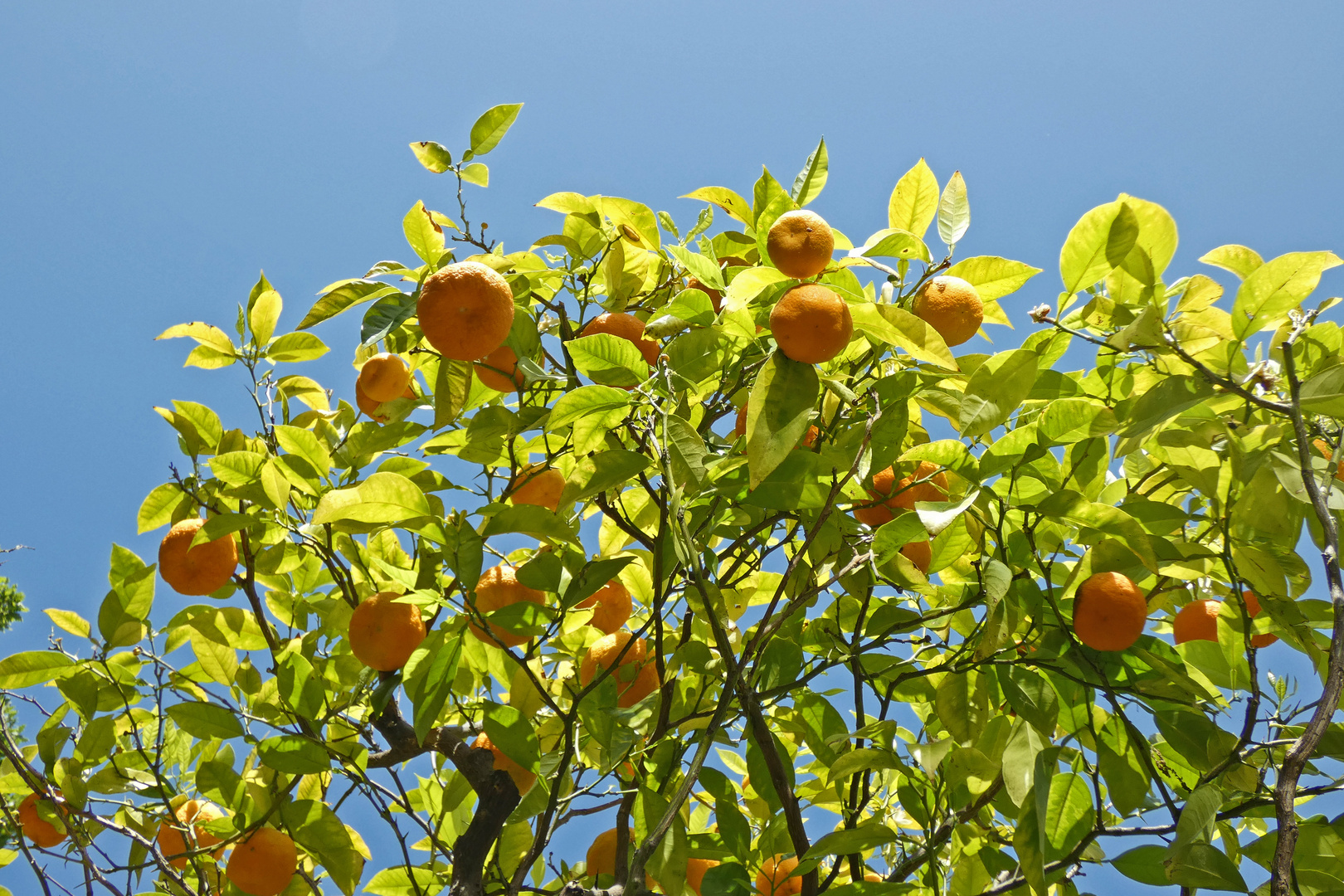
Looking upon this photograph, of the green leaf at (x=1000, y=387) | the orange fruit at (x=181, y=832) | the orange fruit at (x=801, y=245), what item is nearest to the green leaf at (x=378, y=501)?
the orange fruit at (x=801, y=245)

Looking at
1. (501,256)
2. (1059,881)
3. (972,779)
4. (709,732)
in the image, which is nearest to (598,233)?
(501,256)

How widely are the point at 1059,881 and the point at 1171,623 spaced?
53 centimetres

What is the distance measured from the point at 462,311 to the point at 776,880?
3.20 ft

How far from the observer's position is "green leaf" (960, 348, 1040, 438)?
3.15 feet

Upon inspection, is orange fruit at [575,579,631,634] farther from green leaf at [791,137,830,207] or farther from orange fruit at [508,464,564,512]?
green leaf at [791,137,830,207]

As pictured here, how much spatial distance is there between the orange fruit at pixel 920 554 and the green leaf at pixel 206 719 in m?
1.05

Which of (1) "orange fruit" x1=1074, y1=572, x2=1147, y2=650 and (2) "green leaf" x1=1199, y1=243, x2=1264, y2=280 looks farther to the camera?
(2) "green leaf" x1=1199, y1=243, x2=1264, y2=280

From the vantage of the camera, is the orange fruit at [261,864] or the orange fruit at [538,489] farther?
the orange fruit at [538,489]

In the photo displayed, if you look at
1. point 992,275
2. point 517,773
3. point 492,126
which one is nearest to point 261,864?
point 517,773

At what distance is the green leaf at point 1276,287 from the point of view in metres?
0.96

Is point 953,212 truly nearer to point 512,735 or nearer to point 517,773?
point 512,735

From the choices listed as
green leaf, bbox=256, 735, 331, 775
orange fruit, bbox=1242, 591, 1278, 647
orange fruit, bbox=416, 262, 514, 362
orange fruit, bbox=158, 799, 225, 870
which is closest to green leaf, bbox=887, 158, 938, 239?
orange fruit, bbox=416, 262, 514, 362

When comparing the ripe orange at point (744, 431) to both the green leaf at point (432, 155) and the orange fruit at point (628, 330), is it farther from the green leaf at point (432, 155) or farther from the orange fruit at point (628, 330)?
the green leaf at point (432, 155)

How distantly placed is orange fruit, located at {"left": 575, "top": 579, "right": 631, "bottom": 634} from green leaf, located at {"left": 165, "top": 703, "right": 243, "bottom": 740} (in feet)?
1.83
